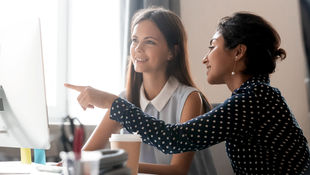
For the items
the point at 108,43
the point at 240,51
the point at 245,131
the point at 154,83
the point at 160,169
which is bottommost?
the point at 160,169

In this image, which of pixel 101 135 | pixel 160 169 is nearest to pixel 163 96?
pixel 101 135

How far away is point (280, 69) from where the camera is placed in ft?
8.48

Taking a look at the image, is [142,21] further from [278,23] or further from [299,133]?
[278,23]

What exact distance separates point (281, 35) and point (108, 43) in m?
1.23

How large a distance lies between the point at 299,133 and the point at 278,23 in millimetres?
1691

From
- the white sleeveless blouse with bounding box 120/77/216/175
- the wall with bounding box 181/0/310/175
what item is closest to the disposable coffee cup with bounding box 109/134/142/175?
the white sleeveless blouse with bounding box 120/77/216/175

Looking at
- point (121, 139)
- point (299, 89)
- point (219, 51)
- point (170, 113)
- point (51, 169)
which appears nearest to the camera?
point (121, 139)

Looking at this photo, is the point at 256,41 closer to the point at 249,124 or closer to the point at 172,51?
the point at 249,124

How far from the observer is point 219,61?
1.27 m

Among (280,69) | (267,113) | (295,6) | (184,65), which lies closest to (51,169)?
(267,113)

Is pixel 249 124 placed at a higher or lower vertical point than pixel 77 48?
lower

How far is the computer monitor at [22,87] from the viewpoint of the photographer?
99cm

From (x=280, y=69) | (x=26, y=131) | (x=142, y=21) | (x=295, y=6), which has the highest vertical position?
(x=295, y=6)

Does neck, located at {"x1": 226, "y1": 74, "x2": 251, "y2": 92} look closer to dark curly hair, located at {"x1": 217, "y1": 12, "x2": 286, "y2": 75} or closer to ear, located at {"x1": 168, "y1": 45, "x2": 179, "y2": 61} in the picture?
dark curly hair, located at {"x1": 217, "y1": 12, "x2": 286, "y2": 75}
